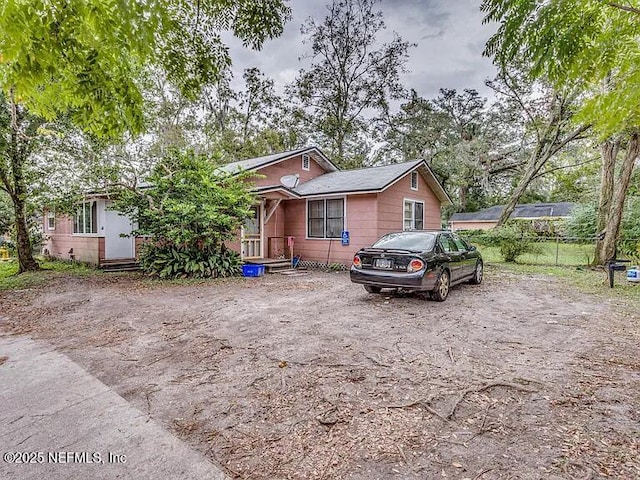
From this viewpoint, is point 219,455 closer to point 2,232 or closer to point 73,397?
point 73,397

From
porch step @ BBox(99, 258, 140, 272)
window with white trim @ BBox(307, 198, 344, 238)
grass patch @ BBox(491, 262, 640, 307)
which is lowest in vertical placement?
grass patch @ BBox(491, 262, 640, 307)

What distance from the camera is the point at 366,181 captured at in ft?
43.8

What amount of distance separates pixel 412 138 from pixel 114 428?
31.0 meters

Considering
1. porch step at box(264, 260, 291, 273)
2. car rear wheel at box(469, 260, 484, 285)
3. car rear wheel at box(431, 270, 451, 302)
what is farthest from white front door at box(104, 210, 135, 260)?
car rear wheel at box(469, 260, 484, 285)

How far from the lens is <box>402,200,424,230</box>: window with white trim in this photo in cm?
1426

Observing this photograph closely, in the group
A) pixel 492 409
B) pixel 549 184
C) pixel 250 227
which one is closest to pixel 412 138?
pixel 549 184

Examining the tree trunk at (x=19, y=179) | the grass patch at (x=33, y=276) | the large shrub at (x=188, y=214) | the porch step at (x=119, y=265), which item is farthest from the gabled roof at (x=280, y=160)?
the grass patch at (x=33, y=276)

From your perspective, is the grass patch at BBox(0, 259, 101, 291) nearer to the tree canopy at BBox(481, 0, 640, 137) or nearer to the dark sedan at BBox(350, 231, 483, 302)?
the dark sedan at BBox(350, 231, 483, 302)

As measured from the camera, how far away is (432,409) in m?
3.21

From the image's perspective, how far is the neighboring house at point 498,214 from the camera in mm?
33594

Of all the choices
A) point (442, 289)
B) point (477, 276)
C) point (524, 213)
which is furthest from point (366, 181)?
point (524, 213)

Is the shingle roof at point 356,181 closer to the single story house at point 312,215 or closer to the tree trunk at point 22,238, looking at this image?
the single story house at point 312,215

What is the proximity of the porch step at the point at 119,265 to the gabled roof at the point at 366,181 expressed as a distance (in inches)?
279

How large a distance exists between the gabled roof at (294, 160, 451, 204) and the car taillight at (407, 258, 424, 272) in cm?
529
